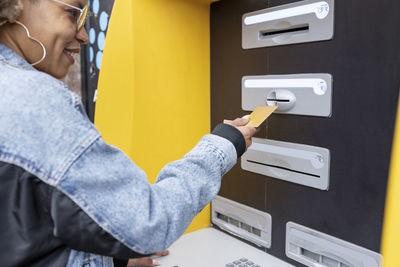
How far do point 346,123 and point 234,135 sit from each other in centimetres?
33

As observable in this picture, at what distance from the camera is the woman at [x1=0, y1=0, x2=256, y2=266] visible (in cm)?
53

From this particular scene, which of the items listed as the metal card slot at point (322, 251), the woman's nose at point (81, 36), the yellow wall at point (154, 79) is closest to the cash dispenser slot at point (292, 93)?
the yellow wall at point (154, 79)

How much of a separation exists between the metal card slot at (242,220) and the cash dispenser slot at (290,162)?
0.15 metres

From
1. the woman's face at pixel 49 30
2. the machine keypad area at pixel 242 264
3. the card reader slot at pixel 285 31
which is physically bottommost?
the machine keypad area at pixel 242 264

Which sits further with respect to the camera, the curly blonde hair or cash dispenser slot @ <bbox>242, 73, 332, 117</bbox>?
cash dispenser slot @ <bbox>242, 73, 332, 117</bbox>

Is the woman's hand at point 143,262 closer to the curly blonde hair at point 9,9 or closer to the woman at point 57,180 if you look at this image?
the woman at point 57,180

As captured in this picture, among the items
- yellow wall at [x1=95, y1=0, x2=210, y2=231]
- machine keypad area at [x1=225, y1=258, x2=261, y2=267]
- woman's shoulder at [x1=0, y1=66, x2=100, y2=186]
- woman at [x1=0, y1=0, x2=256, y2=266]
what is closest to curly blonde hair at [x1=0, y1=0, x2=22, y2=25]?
woman at [x1=0, y1=0, x2=256, y2=266]

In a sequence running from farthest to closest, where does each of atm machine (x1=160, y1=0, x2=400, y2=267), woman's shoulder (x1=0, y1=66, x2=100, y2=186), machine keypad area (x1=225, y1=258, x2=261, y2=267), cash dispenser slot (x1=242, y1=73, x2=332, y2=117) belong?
machine keypad area (x1=225, y1=258, x2=261, y2=267) → cash dispenser slot (x1=242, y1=73, x2=332, y2=117) → atm machine (x1=160, y1=0, x2=400, y2=267) → woman's shoulder (x1=0, y1=66, x2=100, y2=186)

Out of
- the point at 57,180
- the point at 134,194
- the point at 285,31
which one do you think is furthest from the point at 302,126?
the point at 57,180

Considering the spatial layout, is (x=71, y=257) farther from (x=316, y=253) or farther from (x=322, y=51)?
(x=322, y=51)

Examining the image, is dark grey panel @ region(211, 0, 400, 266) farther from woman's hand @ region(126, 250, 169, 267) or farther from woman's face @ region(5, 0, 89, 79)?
woman's face @ region(5, 0, 89, 79)

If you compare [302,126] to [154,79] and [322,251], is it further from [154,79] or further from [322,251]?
[154,79]

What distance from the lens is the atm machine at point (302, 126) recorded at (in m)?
0.86

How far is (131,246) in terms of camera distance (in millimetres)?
583
